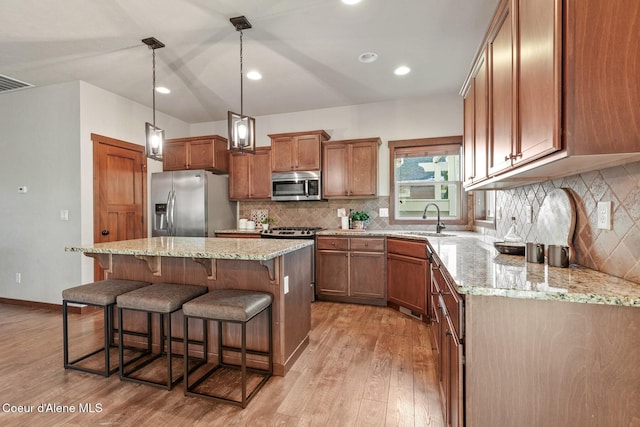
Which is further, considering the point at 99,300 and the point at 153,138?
the point at 153,138

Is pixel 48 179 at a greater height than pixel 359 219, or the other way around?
pixel 48 179

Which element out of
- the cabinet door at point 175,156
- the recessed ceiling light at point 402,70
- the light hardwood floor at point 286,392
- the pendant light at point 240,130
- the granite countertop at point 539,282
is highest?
the recessed ceiling light at point 402,70

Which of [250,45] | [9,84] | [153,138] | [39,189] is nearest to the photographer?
[153,138]

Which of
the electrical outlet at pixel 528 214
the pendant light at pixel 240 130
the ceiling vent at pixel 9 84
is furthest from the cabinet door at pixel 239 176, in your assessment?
the electrical outlet at pixel 528 214

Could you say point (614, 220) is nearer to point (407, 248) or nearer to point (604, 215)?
point (604, 215)

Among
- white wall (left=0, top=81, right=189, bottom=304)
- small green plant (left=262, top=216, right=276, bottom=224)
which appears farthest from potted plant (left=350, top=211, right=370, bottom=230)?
white wall (left=0, top=81, right=189, bottom=304)

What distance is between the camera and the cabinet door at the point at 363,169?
4.13 m

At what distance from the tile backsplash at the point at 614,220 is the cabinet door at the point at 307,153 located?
2929mm

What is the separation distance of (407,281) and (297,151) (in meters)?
2.34

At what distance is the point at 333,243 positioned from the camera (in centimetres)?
390

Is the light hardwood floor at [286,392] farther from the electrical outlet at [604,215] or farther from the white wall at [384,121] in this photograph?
the white wall at [384,121]

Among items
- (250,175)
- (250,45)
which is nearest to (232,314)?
(250,45)

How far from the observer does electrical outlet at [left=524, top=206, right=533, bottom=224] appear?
209 cm

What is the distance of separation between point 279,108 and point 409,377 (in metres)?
3.94
